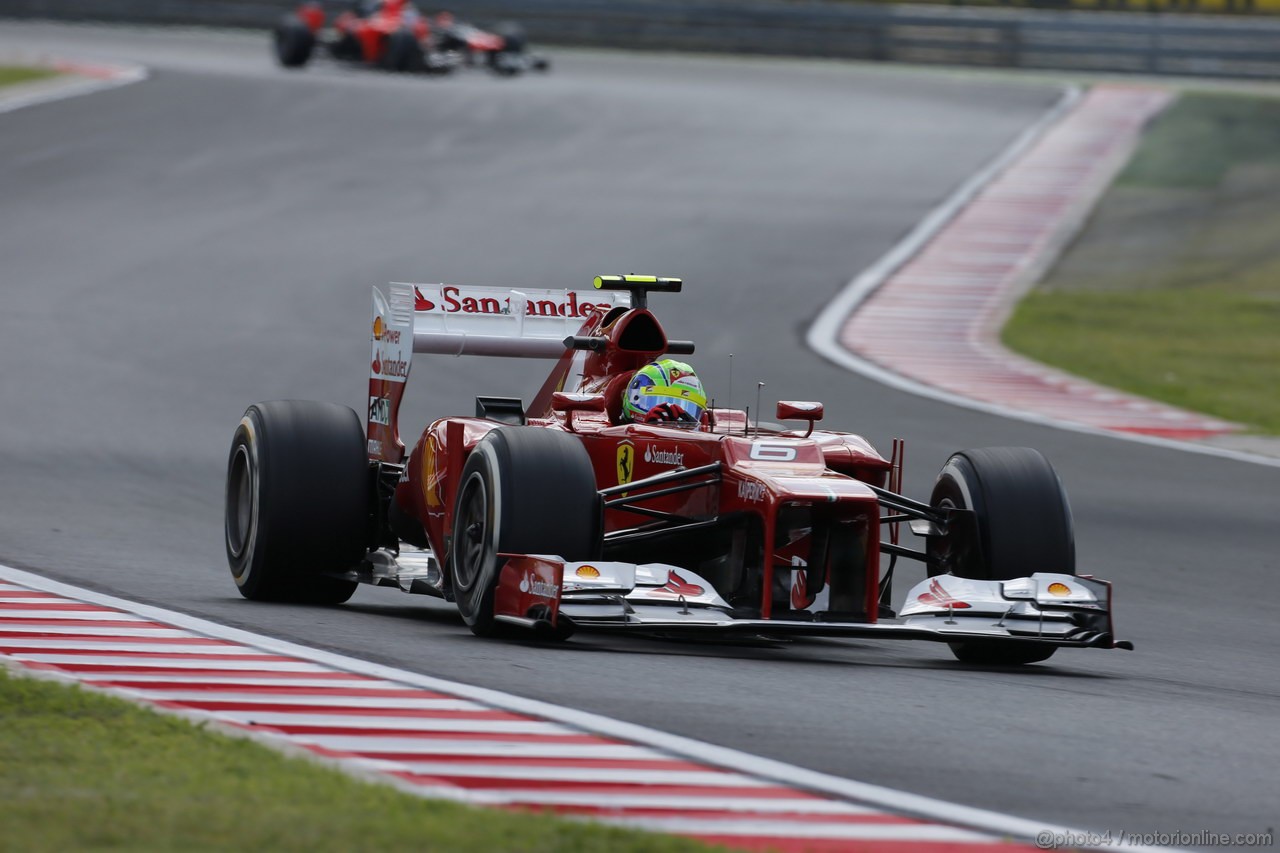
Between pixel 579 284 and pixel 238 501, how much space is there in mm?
11575

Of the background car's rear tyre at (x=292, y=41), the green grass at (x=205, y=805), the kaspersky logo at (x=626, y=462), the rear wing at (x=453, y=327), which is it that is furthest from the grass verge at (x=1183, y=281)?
the background car's rear tyre at (x=292, y=41)

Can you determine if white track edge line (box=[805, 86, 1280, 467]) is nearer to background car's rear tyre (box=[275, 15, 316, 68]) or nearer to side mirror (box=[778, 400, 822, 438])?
side mirror (box=[778, 400, 822, 438])

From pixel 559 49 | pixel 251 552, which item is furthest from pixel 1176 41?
pixel 251 552

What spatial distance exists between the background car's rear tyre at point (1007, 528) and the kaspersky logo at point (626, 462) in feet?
4.67

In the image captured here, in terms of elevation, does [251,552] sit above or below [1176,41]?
below

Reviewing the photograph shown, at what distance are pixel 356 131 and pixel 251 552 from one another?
73.8ft

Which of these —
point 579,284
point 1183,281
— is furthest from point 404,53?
point 1183,281

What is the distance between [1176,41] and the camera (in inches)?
1578

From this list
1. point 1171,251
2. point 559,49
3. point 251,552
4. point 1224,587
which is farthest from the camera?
point 559,49

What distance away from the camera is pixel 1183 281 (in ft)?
81.9

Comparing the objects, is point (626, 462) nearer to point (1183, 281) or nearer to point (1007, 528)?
point (1007, 528)

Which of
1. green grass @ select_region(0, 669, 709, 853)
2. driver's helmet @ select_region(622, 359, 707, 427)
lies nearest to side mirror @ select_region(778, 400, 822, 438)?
driver's helmet @ select_region(622, 359, 707, 427)

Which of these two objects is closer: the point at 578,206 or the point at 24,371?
the point at 24,371

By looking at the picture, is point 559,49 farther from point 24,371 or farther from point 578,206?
point 24,371
